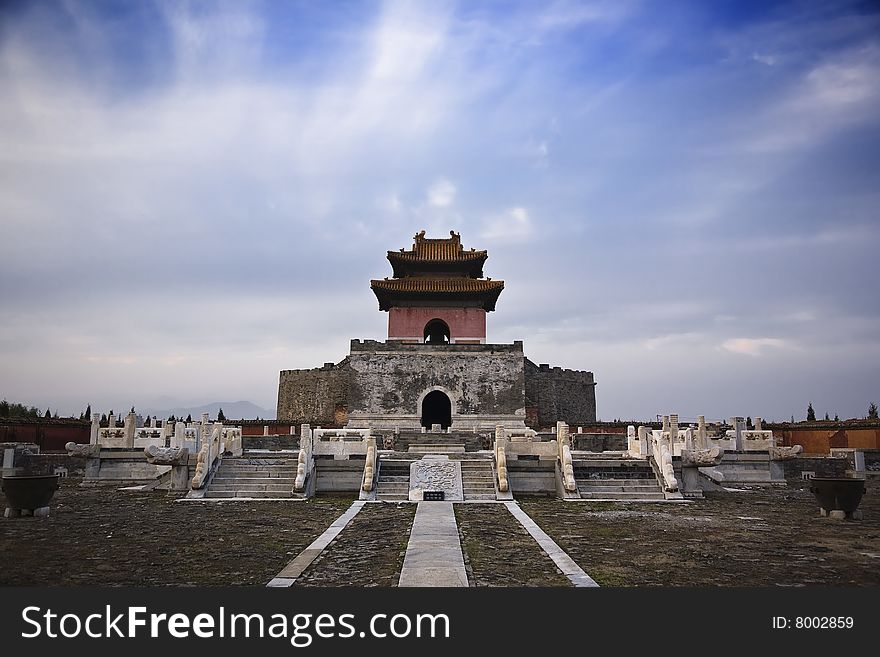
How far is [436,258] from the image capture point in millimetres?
29500

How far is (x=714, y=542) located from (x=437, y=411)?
20.6 metres

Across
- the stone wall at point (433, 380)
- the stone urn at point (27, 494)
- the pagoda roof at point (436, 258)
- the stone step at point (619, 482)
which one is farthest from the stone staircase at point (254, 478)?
the pagoda roof at point (436, 258)

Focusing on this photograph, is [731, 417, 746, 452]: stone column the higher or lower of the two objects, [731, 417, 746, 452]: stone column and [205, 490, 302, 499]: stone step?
the higher

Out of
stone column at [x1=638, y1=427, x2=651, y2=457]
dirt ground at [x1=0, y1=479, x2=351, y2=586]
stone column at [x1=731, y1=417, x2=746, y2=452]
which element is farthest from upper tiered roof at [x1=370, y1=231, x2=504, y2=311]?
dirt ground at [x1=0, y1=479, x2=351, y2=586]

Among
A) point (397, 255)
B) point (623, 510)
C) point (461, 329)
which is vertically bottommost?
point (623, 510)

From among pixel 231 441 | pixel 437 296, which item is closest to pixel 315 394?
pixel 437 296

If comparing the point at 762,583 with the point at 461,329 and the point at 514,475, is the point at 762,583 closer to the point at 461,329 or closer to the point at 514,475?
the point at 514,475

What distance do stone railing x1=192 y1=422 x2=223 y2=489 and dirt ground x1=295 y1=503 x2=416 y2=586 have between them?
4155 millimetres

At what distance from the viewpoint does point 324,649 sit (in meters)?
3.65

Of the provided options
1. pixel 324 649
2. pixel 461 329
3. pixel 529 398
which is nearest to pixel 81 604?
pixel 324 649

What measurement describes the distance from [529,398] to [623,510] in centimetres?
2152

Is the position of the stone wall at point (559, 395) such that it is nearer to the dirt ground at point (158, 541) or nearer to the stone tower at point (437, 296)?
the stone tower at point (437, 296)

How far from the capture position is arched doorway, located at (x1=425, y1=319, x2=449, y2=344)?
96.2 ft

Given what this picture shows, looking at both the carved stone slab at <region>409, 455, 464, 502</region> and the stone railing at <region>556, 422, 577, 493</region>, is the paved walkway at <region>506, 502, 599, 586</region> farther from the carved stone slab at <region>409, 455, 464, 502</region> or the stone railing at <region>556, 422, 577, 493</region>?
the stone railing at <region>556, 422, 577, 493</region>
